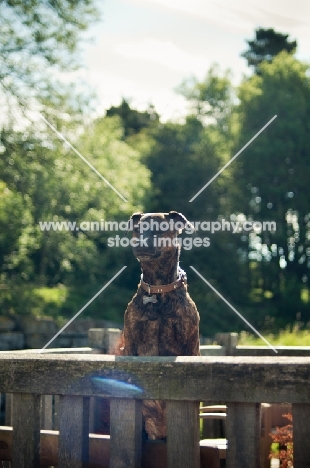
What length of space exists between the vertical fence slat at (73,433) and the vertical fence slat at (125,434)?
0.47ft

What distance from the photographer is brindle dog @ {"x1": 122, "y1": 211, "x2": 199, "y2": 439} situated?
14.1ft

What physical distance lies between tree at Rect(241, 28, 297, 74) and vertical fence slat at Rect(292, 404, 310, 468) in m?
31.0

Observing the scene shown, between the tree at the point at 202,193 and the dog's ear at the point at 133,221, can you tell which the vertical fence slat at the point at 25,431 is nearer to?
the dog's ear at the point at 133,221

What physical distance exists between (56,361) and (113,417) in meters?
0.34

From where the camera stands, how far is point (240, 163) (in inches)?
964

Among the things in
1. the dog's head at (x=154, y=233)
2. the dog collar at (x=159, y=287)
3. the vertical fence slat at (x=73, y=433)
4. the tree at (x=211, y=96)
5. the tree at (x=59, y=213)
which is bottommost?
the vertical fence slat at (x=73, y=433)

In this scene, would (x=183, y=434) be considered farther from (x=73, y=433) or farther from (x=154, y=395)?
(x=73, y=433)

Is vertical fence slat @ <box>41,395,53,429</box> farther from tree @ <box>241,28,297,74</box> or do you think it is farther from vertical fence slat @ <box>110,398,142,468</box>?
tree @ <box>241,28,297,74</box>

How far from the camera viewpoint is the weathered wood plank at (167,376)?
2.43 metres

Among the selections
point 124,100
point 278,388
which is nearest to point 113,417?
point 278,388

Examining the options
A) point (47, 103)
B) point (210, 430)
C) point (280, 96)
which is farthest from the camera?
point (280, 96)

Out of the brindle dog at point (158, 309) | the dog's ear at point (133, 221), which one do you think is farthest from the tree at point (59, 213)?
the brindle dog at point (158, 309)

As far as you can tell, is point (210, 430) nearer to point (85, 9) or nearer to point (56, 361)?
point (56, 361)

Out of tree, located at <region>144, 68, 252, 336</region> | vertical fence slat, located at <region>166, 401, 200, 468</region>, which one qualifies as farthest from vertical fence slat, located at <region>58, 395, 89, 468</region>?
tree, located at <region>144, 68, 252, 336</region>
